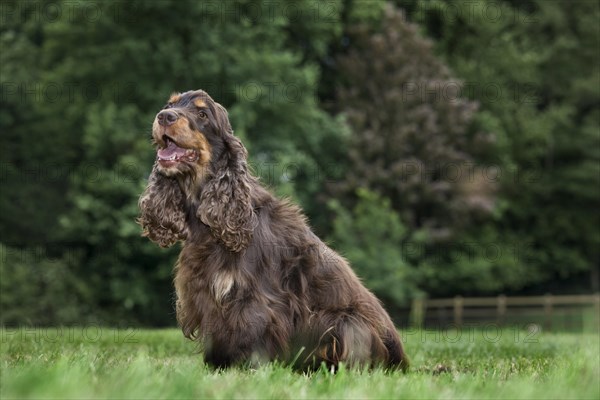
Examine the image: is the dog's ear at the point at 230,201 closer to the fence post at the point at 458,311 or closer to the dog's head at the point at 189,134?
the dog's head at the point at 189,134

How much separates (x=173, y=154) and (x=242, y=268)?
851 millimetres

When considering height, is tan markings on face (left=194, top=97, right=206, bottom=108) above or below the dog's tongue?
above

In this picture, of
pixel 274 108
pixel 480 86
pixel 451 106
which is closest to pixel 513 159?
pixel 480 86

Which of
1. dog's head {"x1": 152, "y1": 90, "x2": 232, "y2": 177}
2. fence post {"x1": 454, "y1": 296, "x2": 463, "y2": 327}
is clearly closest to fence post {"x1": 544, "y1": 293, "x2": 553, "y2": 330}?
fence post {"x1": 454, "y1": 296, "x2": 463, "y2": 327}

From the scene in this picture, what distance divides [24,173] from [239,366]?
1903 centimetres

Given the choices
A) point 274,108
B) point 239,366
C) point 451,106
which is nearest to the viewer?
point 239,366

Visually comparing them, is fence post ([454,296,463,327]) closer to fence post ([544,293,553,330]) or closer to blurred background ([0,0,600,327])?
blurred background ([0,0,600,327])

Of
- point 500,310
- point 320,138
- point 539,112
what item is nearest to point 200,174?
point 320,138

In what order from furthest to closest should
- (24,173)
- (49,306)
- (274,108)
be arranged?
(24,173) < (274,108) < (49,306)

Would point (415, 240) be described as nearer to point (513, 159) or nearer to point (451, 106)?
point (451, 106)

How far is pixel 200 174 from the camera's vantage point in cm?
513

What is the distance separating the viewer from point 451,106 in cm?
2411

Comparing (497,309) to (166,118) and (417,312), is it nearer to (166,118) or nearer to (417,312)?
(417,312)

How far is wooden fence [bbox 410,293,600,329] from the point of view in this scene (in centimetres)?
2439
